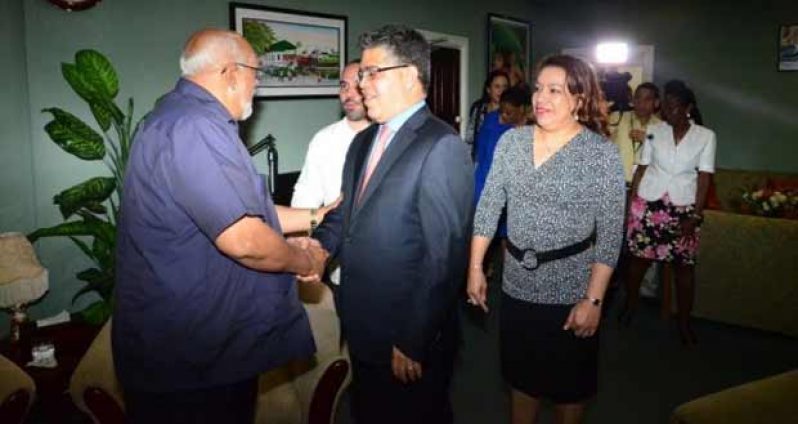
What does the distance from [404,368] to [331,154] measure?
134 cm

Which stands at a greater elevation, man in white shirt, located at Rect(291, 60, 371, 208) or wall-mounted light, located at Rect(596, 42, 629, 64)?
wall-mounted light, located at Rect(596, 42, 629, 64)

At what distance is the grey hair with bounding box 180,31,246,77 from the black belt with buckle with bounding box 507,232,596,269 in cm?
115

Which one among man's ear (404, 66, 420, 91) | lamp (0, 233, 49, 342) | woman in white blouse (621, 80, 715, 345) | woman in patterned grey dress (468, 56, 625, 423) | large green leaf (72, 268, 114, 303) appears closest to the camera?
man's ear (404, 66, 420, 91)

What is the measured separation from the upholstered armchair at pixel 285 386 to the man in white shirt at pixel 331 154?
61cm

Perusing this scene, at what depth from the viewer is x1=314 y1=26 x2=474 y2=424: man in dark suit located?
1.79 meters

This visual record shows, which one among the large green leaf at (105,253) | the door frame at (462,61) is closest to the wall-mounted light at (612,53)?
the door frame at (462,61)

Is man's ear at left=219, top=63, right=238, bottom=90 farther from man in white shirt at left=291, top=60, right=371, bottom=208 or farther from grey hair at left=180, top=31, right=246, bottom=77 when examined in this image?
man in white shirt at left=291, top=60, right=371, bottom=208

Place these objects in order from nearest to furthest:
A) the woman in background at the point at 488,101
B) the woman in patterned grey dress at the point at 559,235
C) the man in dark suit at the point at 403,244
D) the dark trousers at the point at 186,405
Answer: the dark trousers at the point at 186,405 → the man in dark suit at the point at 403,244 → the woman in patterned grey dress at the point at 559,235 → the woman in background at the point at 488,101

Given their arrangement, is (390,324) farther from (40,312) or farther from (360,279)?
(40,312)

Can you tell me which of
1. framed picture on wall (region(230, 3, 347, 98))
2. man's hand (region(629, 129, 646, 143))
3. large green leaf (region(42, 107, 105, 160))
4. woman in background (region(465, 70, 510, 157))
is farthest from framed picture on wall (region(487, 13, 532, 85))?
large green leaf (region(42, 107, 105, 160))

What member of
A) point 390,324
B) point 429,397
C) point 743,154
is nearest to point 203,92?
point 390,324

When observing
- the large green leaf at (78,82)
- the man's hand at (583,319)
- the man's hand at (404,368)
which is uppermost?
the large green leaf at (78,82)

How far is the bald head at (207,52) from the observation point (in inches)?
64.7

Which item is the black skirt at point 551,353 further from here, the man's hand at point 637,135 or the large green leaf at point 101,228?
the man's hand at point 637,135
